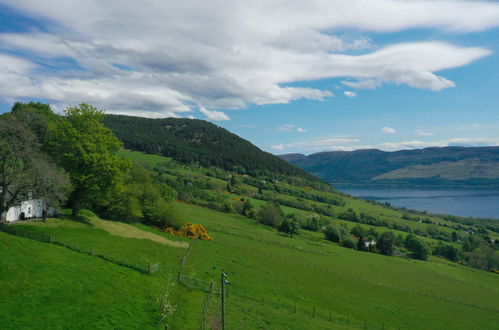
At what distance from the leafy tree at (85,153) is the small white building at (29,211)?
3.63 metres

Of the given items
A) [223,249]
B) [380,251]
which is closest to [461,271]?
[380,251]

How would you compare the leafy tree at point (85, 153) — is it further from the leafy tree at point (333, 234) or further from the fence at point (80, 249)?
the leafy tree at point (333, 234)

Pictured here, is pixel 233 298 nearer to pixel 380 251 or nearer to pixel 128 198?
pixel 128 198

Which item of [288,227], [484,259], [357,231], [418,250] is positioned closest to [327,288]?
[288,227]

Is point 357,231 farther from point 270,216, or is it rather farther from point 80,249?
point 80,249

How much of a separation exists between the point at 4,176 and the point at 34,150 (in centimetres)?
421

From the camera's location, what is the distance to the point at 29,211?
36188 mm

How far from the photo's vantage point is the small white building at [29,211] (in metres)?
34.4

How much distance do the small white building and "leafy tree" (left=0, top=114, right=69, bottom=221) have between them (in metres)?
2.21

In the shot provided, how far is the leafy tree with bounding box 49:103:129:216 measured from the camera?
3872 centimetres

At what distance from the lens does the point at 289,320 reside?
28516mm

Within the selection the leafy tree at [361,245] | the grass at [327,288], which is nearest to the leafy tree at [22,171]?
the grass at [327,288]

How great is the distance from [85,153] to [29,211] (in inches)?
335

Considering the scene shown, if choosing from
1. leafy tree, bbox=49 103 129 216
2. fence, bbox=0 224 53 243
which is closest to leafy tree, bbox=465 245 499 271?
leafy tree, bbox=49 103 129 216
